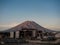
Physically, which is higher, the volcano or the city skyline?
the city skyline

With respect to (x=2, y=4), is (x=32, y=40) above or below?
below

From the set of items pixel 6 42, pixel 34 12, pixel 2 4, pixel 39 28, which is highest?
pixel 2 4

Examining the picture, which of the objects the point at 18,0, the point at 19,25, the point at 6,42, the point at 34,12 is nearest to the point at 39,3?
the point at 34,12

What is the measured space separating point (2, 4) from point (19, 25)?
50 centimetres

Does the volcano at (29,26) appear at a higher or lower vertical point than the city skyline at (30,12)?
lower

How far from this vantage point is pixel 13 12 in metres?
2.39

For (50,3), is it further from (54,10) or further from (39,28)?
(39,28)

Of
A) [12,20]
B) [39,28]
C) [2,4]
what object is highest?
[2,4]

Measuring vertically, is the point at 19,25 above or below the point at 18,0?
below

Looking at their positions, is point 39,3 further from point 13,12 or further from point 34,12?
point 13,12

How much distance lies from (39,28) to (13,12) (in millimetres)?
561

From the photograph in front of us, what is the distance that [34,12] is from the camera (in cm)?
238

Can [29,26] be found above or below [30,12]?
below

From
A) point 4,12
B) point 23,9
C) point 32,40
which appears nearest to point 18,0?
point 23,9
